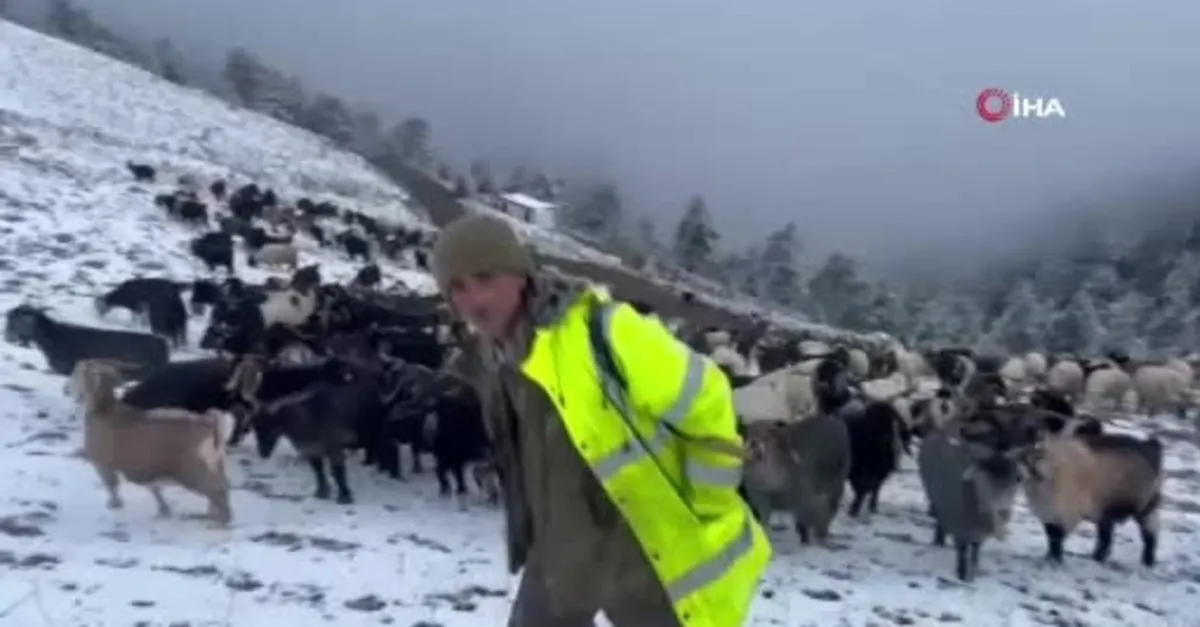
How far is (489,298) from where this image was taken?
3.79m

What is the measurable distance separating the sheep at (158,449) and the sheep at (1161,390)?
15999 mm

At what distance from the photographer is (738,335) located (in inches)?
993

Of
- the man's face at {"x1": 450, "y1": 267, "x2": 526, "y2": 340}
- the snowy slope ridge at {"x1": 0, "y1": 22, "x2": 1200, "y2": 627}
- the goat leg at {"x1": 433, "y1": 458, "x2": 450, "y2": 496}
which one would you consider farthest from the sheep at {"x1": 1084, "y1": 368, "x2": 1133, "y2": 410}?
the man's face at {"x1": 450, "y1": 267, "x2": 526, "y2": 340}

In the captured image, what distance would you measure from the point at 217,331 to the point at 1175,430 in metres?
12.5

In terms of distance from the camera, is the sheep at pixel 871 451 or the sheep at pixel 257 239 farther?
the sheep at pixel 257 239

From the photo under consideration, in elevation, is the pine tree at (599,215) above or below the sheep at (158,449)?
above

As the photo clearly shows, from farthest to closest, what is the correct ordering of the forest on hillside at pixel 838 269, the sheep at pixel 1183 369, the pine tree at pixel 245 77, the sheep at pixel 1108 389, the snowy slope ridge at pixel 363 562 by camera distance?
the pine tree at pixel 245 77
the forest on hillside at pixel 838 269
the sheep at pixel 1183 369
the sheep at pixel 1108 389
the snowy slope ridge at pixel 363 562

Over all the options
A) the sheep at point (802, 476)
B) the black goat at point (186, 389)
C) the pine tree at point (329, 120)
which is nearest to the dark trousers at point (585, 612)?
the sheep at point (802, 476)

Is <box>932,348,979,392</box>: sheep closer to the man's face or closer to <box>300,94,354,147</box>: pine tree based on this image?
the man's face

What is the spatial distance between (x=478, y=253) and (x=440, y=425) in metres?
7.94

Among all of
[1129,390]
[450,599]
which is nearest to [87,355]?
[450,599]

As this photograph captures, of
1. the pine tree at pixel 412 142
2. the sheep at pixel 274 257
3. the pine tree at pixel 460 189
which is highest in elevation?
the pine tree at pixel 412 142

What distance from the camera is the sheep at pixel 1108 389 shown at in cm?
2180

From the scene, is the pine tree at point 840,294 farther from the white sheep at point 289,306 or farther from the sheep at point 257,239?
the white sheep at point 289,306
